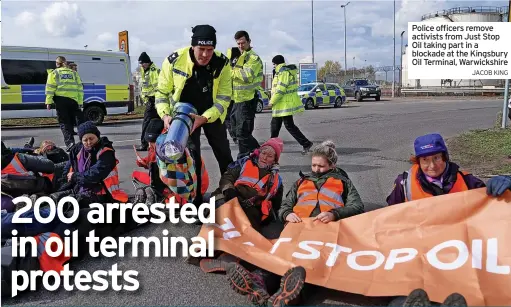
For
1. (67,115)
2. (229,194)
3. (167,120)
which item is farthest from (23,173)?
(67,115)

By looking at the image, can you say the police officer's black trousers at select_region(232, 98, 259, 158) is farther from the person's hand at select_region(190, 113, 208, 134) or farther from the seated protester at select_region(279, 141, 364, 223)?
the seated protester at select_region(279, 141, 364, 223)

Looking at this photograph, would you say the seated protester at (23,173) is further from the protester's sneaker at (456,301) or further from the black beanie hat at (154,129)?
the protester's sneaker at (456,301)

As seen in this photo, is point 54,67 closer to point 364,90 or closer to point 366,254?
point 366,254

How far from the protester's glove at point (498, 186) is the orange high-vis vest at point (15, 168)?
3.79 metres

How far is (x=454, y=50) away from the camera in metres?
9.56

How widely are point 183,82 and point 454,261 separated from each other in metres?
2.71

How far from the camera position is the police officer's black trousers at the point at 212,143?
467 cm

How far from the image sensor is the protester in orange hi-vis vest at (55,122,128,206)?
4.51 metres

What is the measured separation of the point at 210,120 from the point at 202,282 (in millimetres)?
1718

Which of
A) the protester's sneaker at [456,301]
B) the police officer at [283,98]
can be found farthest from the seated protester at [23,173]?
the police officer at [283,98]

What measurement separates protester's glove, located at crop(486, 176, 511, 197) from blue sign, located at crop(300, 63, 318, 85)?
31.1 meters

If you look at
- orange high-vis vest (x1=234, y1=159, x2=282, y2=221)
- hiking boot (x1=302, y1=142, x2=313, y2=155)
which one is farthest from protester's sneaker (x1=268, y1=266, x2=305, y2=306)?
hiking boot (x1=302, y1=142, x2=313, y2=155)

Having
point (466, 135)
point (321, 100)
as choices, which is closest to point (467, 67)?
point (466, 135)

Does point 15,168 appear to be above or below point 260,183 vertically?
above
